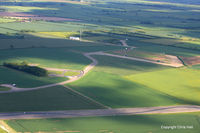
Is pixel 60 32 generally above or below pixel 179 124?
above

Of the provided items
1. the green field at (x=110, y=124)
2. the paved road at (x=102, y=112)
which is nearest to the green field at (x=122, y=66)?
the paved road at (x=102, y=112)

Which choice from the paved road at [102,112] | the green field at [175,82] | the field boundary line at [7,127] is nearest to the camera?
the field boundary line at [7,127]

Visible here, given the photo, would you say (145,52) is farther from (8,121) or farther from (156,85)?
(8,121)

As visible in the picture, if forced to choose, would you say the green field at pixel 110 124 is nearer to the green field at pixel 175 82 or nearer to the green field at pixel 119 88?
the green field at pixel 119 88

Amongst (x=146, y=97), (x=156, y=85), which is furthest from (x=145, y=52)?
(x=146, y=97)

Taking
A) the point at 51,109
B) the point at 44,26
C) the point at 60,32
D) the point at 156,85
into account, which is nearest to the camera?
the point at 51,109

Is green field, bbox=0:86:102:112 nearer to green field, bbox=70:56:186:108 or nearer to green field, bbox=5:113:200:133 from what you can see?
green field, bbox=70:56:186:108

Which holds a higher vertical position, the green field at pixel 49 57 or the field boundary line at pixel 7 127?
the green field at pixel 49 57

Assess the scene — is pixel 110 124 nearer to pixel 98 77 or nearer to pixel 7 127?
pixel 7 127
